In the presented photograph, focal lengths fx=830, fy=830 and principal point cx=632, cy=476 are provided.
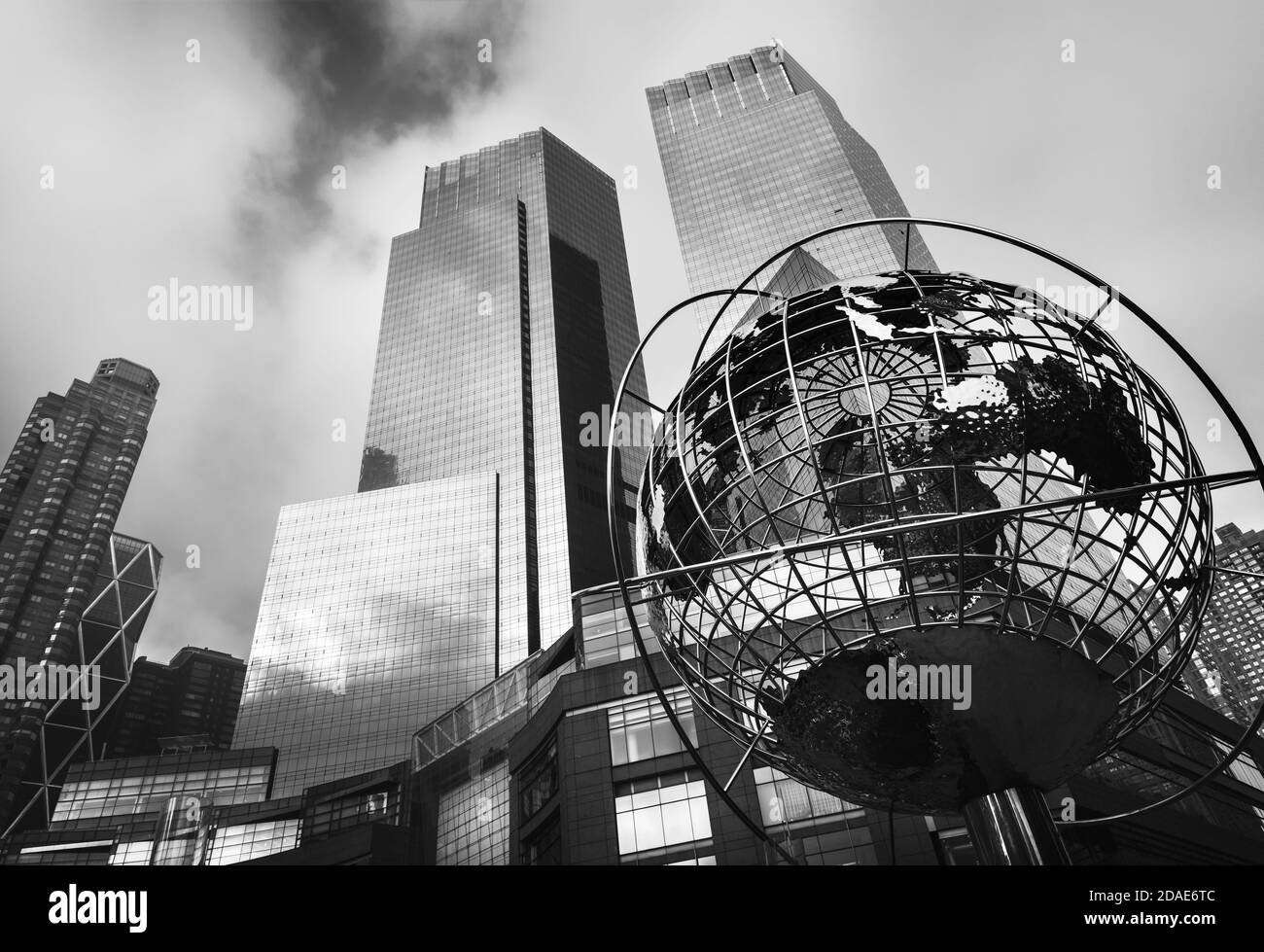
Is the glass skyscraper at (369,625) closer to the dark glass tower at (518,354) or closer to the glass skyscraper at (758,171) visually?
the dark glass tower at (518,354)

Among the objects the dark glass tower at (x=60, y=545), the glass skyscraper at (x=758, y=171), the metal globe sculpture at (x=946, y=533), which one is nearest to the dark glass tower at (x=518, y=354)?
the glass skyscraper at (x=758, y=171)

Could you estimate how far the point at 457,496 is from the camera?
85812mm

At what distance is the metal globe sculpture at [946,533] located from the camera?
14.3 ft

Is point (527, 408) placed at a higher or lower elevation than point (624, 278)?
lower

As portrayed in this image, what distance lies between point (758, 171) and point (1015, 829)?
107m

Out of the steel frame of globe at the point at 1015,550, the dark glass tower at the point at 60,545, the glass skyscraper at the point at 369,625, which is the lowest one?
the steel frame of globe at the point at 1015,550

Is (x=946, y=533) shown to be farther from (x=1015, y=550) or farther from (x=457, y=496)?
(x=457, y=496)

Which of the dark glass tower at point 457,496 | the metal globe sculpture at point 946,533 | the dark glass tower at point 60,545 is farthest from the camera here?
the dark glass tower at point 60,545

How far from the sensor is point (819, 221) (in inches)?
3580

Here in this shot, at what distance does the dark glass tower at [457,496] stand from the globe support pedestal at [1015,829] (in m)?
52.5

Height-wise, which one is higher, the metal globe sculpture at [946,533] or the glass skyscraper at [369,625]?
the glass skyscraper at [369,625]
